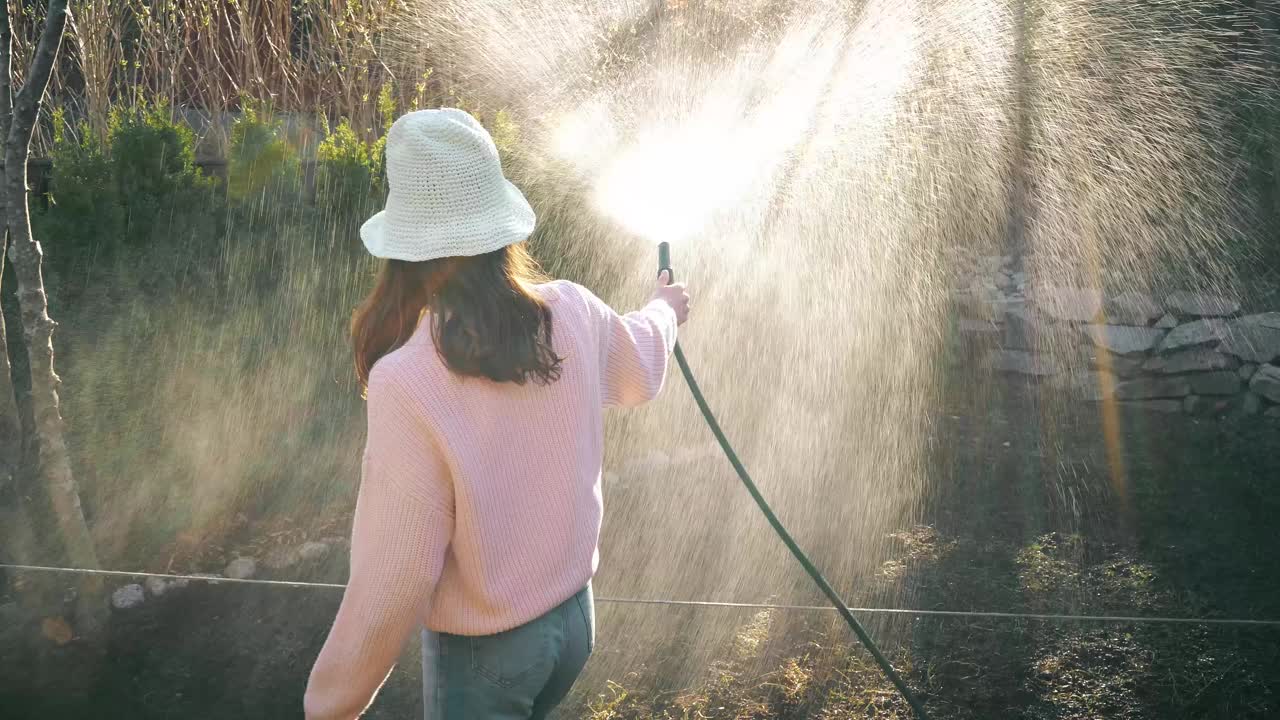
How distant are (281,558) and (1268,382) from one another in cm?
507

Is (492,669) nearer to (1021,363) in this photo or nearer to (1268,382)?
(1021,363)

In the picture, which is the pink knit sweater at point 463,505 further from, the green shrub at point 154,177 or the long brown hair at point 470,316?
the green shrub at point 154,177

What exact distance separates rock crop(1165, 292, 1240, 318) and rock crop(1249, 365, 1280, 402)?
40 centimetres

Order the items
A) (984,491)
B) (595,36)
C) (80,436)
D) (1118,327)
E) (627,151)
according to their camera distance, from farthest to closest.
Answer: (595,36) < (1118,327) < (627,151) < (984,491) < (80,436)

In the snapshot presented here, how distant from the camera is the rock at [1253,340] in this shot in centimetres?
544

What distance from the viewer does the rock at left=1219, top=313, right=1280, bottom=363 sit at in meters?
5.44

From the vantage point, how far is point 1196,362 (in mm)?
5539

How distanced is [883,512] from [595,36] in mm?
3537

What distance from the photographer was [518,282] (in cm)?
157

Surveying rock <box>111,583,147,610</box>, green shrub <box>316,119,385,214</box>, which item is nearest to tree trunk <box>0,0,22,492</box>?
rock <box>111,583,147,610</box>

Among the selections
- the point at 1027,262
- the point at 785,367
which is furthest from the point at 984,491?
the point at 1027,262

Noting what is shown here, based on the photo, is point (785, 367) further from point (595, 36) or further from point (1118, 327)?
point (595, 36)

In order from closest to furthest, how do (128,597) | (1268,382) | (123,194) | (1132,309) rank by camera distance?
(128,597), (123,194), (1268,382), (1132,309)

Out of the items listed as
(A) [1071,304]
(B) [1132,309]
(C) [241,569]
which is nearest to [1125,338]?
(B) [1132,309]
